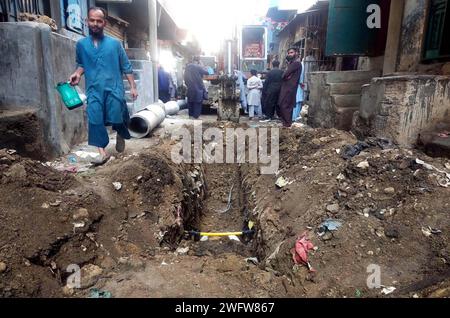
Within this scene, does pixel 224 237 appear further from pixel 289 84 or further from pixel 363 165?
pixel 289 84

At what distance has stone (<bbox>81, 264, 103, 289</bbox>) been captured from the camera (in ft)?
7.61

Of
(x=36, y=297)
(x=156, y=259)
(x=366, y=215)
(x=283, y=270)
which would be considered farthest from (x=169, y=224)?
(x=366, y=215)

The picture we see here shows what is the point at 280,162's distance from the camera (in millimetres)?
5055

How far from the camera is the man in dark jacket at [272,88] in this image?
9281 millimetres

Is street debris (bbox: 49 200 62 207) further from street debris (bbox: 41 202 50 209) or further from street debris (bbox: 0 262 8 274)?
street debris (bbox: 0 262 8 274)

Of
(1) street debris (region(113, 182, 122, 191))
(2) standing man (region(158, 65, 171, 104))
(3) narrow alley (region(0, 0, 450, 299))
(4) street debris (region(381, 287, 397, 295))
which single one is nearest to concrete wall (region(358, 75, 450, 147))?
(3) narrow alley (region(0, 0, 450, 299))

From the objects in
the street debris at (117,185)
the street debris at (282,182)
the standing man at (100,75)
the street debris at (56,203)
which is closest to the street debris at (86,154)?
the standing man at (100,75)

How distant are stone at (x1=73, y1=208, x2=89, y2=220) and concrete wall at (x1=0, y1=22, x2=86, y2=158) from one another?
171 centimetres

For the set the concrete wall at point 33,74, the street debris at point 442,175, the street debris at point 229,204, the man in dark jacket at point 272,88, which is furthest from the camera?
the man in dark jacket at point 272,88

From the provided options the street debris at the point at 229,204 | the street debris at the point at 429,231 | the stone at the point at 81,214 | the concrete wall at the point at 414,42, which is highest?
the concrete wall at the point at 414,42

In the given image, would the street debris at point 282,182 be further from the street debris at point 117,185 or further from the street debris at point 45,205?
the street debris at point 45,205

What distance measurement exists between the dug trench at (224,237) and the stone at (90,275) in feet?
0.03

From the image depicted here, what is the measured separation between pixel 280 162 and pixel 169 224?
2.25 metres

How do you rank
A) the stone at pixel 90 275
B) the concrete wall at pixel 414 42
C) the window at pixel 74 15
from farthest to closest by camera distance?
the window at pixel 74 15 → the concrete wall at pixel 414 42 → the stone at pixel 90 275
